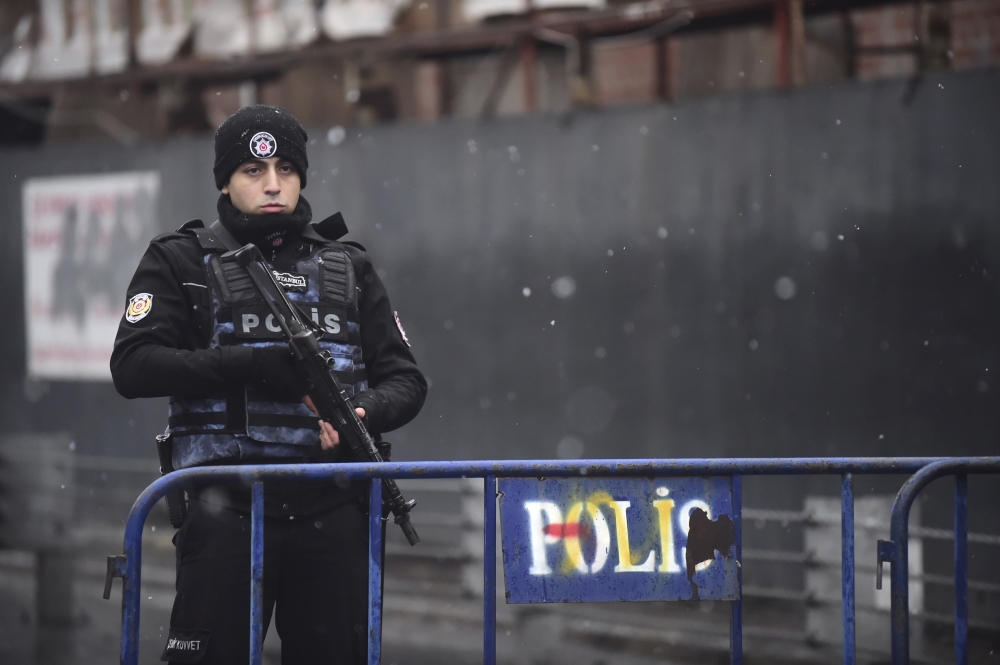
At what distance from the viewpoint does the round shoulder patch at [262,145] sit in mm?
3186

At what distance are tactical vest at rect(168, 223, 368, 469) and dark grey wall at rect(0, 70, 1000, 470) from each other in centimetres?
449

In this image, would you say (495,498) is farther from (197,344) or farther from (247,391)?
(197,344)

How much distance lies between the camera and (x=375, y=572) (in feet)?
10.1

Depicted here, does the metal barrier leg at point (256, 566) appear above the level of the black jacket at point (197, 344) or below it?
below

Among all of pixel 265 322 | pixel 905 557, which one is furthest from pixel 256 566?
pixel 905 557

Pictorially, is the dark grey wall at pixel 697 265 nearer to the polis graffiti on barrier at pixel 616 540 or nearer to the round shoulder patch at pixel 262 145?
the polis graffiti on barrier at pixel 616 540

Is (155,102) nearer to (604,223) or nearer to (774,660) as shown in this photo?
(604,223)

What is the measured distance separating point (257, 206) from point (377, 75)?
548 centimetres

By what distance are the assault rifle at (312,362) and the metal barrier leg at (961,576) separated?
1.83 meters

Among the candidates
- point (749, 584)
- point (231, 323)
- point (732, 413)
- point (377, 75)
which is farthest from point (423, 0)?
point (231, 323)

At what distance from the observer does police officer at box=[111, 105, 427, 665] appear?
117 inches

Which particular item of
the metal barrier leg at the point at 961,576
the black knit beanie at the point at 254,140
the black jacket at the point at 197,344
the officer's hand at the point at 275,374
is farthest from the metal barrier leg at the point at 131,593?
the metal barrier leg at the point at 961,576

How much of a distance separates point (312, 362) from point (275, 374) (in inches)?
4.5

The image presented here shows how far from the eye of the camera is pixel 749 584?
23.6 ft
